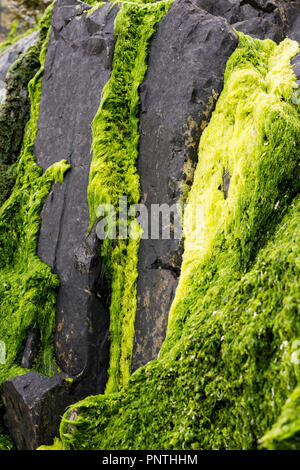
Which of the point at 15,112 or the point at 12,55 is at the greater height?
the point at 12,55

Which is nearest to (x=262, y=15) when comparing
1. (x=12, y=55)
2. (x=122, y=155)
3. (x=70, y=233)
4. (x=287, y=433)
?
(x=122, y=155)

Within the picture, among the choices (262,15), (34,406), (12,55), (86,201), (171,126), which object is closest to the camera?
(34,406)

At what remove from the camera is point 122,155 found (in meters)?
5.08

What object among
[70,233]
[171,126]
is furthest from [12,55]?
[171,126]

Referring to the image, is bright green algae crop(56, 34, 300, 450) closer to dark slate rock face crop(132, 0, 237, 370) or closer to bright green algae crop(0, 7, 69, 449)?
dark slate rock face crop(132, 0, 237, 370)

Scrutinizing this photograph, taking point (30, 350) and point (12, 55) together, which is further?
point (12, 55)

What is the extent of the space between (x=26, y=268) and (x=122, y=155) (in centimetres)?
204

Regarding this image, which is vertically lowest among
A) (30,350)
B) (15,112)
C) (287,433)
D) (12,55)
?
(30,350)

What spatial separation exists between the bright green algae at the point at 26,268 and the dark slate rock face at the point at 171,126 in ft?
4.03

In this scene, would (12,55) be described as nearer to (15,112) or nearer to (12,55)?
(12,55)

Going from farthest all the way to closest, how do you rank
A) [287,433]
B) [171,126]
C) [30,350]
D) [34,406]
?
[30,350] → [171,126] → [34,406] → [287,433]

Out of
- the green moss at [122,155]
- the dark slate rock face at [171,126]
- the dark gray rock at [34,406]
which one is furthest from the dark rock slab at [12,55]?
the dark gray rock at [34,406]

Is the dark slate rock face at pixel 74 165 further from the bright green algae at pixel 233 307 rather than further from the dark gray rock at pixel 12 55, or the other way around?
the dark gray rock at pixel 12 55
